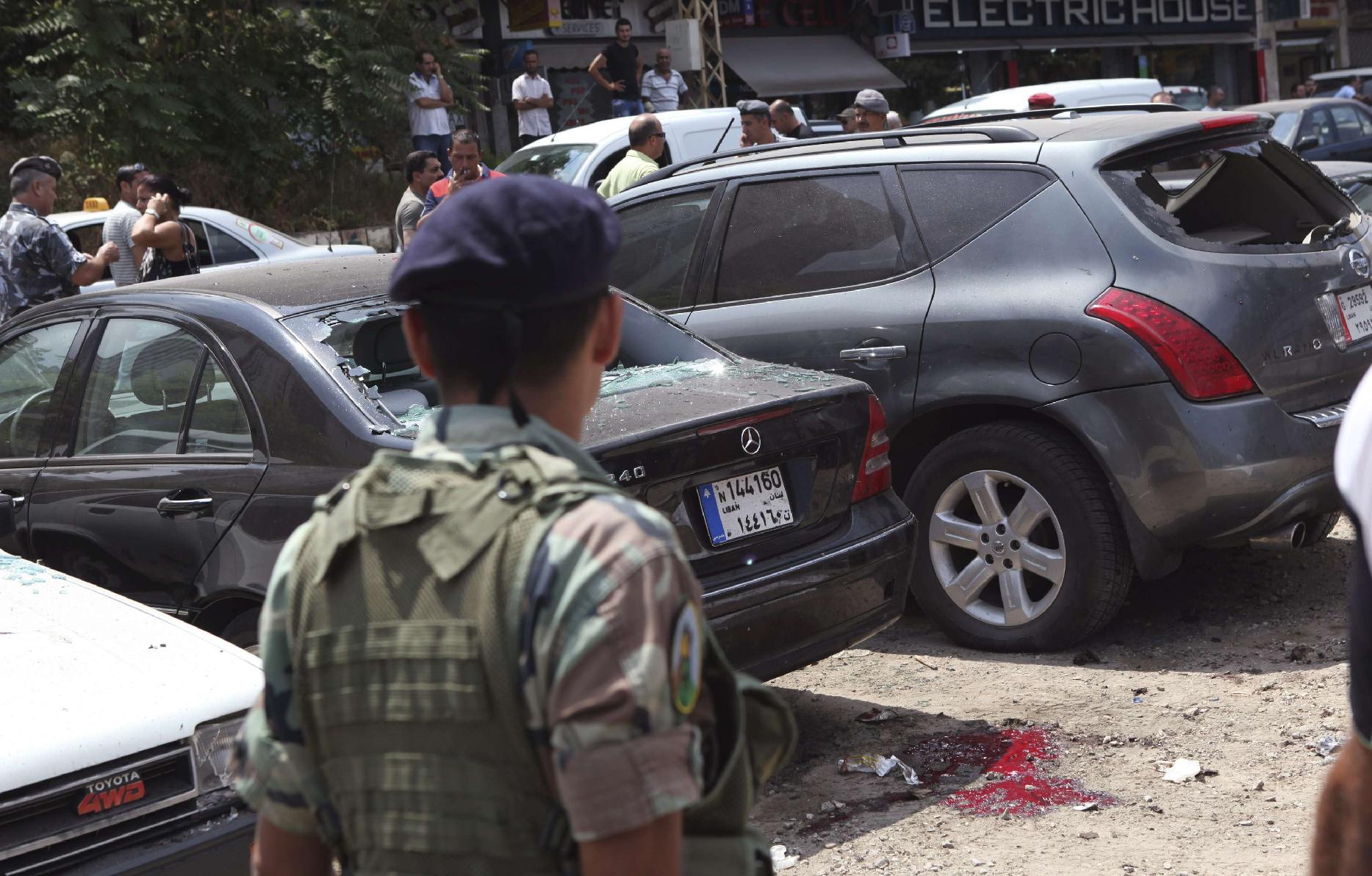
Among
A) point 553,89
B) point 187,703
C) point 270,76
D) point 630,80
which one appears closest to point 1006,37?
point 553,89

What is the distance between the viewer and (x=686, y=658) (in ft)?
4.64

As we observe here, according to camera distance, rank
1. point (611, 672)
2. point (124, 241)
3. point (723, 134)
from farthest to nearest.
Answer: point (723, 134) → point (124, 241) → point (611, 672)

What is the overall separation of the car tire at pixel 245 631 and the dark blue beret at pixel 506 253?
2933 mm

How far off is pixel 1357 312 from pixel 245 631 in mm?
3804

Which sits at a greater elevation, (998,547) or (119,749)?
(119,749)

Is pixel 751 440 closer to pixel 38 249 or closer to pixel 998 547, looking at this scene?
pixel 998 547

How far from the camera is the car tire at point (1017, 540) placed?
5070mm

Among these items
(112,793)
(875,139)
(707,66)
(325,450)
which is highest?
(707,66)

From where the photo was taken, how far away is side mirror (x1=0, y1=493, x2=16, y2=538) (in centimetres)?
409

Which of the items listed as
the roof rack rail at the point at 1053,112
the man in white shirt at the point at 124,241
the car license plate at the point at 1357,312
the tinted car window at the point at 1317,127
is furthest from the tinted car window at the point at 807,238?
the tinted car window at the point at 1317,127

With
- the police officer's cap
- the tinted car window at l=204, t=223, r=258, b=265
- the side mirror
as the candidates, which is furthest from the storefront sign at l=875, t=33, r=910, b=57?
the side mirror

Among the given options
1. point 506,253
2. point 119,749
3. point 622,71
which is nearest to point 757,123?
point 119,749

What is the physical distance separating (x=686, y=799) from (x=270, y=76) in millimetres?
16834

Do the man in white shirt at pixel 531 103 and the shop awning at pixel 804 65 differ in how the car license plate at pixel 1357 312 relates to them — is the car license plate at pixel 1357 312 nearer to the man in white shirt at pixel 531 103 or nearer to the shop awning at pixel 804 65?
the man in white shirt at pixel 531 103
